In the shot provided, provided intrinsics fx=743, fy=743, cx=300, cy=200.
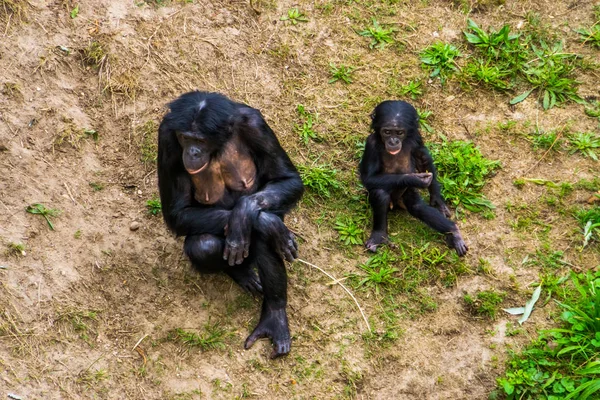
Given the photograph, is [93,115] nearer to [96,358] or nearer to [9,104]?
[9,104]

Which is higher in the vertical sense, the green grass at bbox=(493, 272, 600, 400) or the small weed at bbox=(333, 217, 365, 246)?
the small weed at bbox=(333, 217, 365, 246)

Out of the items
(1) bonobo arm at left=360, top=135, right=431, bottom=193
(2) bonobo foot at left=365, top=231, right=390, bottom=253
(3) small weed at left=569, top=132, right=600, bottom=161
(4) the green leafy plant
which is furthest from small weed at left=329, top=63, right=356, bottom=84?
(3) small weed at left=569, top=132, right=600, bottom=161

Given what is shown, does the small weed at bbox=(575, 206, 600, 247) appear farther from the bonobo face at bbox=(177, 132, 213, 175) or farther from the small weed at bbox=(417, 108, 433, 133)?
the bonobo face at bbox=(177, 132, 213, 175)

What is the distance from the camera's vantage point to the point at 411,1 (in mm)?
10062

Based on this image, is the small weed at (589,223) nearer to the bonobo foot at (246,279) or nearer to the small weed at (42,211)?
the bonobo foot at (246,279)

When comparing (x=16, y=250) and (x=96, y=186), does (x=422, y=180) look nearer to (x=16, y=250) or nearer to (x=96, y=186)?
(x=96, y=186)

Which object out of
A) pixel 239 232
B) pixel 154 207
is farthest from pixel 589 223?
pixel 154 207

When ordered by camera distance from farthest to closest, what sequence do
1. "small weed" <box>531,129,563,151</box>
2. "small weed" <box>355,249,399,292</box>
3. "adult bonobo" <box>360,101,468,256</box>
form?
"small weed" <box>531,129,563,151</box> < "adult bonobo" <box>360,101,468,256</box> < "small weed" <box>355,249,399,292</box>

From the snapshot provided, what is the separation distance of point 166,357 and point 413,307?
253cm

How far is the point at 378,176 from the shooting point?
802 cm

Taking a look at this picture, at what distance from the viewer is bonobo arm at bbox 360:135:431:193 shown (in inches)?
310

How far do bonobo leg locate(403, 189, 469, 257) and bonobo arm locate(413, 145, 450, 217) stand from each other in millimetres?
183

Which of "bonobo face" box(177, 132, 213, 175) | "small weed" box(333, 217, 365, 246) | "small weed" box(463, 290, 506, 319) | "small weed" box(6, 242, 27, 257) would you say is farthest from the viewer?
"small weed" box(333, 217, 365, 246)

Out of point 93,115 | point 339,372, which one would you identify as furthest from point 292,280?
point 93,115
